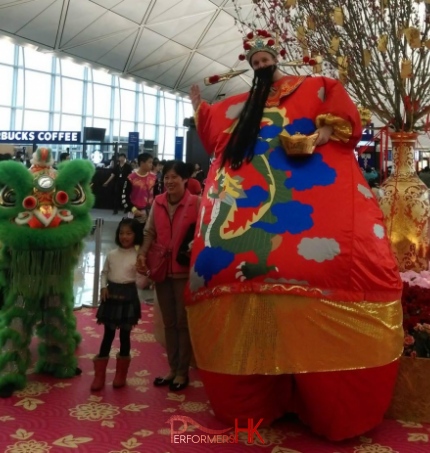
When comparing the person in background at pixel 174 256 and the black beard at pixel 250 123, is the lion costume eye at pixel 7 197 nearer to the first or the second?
the person in background at pixel 174 256

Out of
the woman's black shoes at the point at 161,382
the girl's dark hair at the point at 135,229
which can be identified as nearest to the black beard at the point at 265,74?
the girl's dark hair at the point at 135,229

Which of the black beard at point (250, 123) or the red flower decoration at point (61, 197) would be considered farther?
the red flower decoration at point (61, 197)

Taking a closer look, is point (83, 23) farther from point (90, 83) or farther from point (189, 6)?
point (90, 83)

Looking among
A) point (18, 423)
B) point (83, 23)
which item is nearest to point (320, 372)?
point (18, 423)

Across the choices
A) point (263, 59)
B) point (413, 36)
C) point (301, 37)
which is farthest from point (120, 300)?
point (413, 36)

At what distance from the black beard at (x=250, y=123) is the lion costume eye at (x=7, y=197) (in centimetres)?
119

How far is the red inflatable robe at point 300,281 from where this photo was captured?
2201 mm

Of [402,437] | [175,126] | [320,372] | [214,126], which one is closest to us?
[320,372]

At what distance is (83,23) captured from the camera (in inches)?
509

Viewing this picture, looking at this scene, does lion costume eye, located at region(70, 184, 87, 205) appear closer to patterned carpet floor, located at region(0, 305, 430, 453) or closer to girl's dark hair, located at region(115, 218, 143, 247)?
girl's dark hair, located at region(115, 218, 143, 247)

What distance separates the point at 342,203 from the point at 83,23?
11977 millimetres

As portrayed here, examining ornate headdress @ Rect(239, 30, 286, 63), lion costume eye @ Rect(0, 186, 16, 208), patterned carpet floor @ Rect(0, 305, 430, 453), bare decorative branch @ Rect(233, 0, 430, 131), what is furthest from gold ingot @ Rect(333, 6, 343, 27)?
patterned carpet floor @ Rect(0, 305, 430, 453)

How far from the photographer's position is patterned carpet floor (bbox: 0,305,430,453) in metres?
2.38

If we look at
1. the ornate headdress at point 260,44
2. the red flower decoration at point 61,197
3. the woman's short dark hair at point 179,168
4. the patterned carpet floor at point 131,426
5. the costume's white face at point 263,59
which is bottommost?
the patterned carpet floor at point 131,426
